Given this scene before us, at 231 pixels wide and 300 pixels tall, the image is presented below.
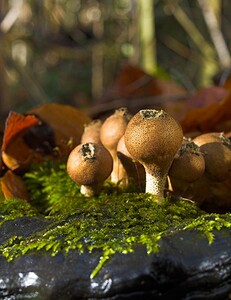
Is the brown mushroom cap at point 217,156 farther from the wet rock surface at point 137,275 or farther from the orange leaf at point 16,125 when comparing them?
the orange leaf at point 16,125

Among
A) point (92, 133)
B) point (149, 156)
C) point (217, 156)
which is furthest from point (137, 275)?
point (92, 133)

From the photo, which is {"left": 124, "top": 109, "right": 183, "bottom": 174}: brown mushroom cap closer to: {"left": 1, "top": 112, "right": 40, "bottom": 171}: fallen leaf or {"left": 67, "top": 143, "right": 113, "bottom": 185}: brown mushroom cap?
{"left": 67, "top": 143, "right": 113, "bottom": 185}: brown mushroom cap

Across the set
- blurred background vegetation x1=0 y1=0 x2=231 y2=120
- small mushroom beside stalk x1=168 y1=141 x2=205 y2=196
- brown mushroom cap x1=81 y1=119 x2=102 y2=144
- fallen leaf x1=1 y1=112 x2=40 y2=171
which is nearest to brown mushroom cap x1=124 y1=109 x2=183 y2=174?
small mushroom beside stalk x1=168 y1=141 x2=205 y2=196

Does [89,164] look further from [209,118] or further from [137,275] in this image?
[209,118]

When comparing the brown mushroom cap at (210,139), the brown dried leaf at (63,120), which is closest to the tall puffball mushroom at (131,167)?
the brown mushroom cap at (210,139)

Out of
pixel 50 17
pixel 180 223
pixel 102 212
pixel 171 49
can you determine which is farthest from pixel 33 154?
pixel 171 49

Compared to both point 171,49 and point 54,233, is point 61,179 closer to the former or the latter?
point 54,233
